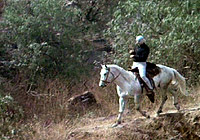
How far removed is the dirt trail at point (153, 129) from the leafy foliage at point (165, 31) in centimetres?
314

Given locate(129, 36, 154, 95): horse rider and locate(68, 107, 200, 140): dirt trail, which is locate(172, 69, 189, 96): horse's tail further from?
locate(129, 36, 154, 95): horse rider

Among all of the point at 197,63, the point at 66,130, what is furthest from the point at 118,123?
the point at 197,63

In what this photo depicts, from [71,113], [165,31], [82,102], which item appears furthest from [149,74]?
[165,31]

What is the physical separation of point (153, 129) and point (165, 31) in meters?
4.62

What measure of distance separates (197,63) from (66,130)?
509cm

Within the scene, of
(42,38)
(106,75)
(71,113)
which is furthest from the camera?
(42,38)

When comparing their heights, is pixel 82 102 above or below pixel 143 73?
below

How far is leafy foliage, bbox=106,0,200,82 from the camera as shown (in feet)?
37.3

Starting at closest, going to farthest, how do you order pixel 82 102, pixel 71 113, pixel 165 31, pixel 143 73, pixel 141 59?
pixel 143 73 → pixel 141 59 → pixel 71 113 → pixel 82 102 → pixel 165 31

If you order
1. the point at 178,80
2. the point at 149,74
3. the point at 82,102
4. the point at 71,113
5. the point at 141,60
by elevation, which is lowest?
the point at 71,113


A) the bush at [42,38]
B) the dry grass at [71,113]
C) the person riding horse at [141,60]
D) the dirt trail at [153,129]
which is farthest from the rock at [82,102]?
the person riding horse at [141,60]

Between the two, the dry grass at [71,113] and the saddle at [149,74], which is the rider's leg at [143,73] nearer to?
the saddle at [149,74]

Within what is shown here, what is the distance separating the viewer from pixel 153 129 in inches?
330

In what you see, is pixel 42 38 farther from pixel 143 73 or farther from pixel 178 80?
pixel 143 73
